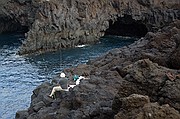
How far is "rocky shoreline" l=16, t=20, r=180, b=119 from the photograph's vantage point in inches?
535

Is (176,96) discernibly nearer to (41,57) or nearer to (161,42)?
(161,42)

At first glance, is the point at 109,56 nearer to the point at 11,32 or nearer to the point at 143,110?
the point at 143,110

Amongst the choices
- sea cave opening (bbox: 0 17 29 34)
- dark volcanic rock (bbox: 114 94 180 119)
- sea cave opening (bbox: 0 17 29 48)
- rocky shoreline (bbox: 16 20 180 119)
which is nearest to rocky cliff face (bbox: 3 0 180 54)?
sea cave opening (bbox: 0 17 29 48)

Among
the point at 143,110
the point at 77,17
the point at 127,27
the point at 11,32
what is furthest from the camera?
the point at 11,32

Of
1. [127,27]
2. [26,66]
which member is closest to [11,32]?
[127,27]

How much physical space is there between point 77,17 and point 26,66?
2384 cm

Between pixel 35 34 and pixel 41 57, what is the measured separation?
7.86 m

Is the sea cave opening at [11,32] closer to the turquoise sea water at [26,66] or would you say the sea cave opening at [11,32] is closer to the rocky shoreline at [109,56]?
the turquoise sea water at [26,66]

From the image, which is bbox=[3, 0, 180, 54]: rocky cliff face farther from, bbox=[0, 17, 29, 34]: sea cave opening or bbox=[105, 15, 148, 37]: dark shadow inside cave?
bbox=[0, 17, 29, 34]: sea cave opening

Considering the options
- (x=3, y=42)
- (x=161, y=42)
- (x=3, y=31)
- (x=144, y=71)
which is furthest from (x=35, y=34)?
(x=144, y=71)

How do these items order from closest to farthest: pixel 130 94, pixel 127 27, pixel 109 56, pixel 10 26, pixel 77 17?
pixel 130 94 → pixel 109 56 → pixel 77 17 → pixel 127 27 → pixel 10 26

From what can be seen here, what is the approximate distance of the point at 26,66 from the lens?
→ 200 ft

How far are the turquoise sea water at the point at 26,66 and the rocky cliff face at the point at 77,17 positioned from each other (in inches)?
123

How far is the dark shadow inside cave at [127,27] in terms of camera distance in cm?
9075
